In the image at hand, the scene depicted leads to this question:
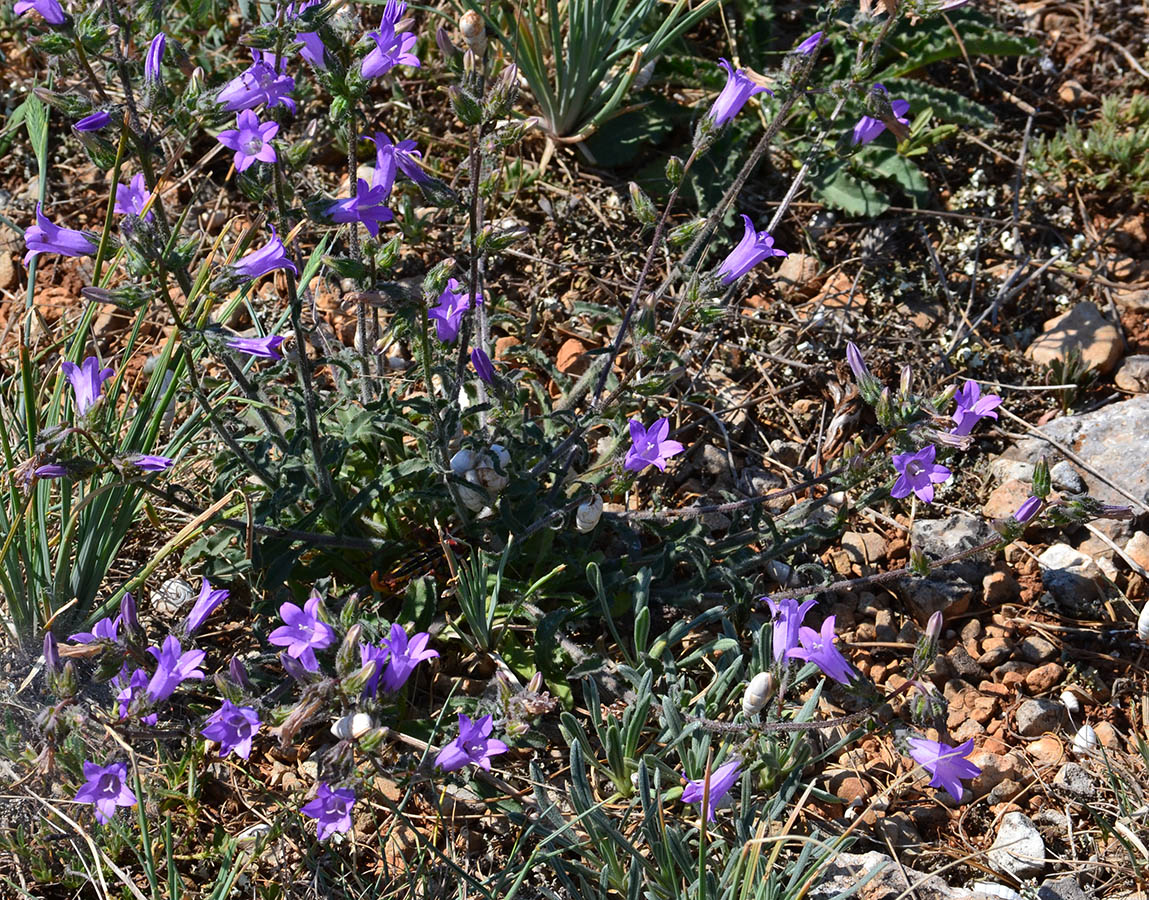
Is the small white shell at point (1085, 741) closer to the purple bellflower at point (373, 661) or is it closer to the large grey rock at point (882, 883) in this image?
the large grey rock at point (882, 883)

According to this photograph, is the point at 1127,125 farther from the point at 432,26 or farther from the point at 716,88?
the point at 432,26

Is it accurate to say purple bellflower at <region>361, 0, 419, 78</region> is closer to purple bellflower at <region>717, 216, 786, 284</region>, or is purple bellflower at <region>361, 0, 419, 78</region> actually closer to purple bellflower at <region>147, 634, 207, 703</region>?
purple bellflower at <region>717, 216, 786, 284</region>

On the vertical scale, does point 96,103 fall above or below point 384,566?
above

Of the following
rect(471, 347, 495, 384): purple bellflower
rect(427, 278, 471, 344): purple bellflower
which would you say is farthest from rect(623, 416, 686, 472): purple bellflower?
rect(427, 278, 471, 344): purple bellflower


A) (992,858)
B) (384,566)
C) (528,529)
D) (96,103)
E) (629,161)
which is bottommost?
(992,858)

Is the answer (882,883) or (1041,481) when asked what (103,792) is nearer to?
(882,883)

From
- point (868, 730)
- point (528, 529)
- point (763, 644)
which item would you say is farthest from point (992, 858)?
point (528, 529)

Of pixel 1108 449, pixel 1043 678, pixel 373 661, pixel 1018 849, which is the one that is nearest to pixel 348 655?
pixel 373 661
